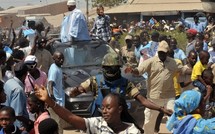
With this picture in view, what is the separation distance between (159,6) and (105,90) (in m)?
37.1

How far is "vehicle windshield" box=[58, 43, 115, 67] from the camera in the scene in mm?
11292

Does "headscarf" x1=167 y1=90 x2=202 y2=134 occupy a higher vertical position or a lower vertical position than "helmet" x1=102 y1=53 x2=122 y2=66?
lower

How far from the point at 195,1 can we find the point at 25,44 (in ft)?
104

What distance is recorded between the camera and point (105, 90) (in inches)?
226

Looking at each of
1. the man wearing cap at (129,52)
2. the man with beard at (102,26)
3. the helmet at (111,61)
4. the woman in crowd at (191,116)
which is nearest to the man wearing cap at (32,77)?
the helmet at (111,61)

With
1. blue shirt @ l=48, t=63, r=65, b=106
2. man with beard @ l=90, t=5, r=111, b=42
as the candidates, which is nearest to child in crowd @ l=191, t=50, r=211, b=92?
blue shirt @ l=48, t=63, r=65, b=106

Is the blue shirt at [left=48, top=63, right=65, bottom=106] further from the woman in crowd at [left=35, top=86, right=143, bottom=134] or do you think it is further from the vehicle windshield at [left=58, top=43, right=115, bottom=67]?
the woman in crowd at [left=35, top=86, right=143, bottom=134]

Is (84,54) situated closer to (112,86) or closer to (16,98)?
(16,98)

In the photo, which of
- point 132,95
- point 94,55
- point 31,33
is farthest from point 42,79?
point 31,33

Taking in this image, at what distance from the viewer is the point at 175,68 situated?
353 inches

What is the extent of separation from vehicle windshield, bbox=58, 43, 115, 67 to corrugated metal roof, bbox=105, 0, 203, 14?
91.3 feet

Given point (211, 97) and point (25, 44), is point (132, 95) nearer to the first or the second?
point (211, 97)

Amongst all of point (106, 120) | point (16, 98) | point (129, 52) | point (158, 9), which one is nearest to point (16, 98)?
point (16, 98)

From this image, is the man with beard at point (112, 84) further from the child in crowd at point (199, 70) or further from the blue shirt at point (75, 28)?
the blue shirt at point (75, 28)
